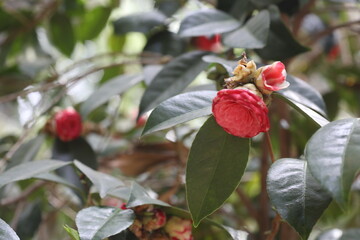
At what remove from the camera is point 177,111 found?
0.61 m

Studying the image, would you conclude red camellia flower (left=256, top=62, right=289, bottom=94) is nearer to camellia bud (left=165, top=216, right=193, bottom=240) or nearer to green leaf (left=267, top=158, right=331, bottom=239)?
green leaf (left=267, top=158, right=331, bottom=239)

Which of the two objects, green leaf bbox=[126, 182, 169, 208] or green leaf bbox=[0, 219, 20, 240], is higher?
green leaf bbox=[0, 219, 20, 240]

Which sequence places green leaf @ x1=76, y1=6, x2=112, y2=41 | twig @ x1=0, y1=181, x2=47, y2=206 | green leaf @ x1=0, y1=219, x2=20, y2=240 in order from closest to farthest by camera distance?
green leaf @ x1=0, y1=219, x2=20, y2=240, twig @ x1=0, y1=181, x2=47, y2=206, green leaf @ x1=76, y1=6, x2=112, y2=41

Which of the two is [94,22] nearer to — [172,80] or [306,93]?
[172,80]

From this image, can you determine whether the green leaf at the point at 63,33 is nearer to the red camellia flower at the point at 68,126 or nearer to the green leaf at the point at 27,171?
the red camellia flower at the point at 68,126

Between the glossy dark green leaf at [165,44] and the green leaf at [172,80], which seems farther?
the glossy dark green leaf at [165,44]

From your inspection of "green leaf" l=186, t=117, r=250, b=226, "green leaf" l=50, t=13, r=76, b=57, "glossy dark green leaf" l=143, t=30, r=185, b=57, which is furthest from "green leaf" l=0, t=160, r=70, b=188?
"green leaf" l=50, t=13, r=76, b=57

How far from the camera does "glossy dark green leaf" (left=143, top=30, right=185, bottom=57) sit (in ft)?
3.70

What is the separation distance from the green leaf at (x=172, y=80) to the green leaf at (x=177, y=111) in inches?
6.9

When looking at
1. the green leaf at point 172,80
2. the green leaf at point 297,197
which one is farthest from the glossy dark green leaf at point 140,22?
the green leaf at point 297,197

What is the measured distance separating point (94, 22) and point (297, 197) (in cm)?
96

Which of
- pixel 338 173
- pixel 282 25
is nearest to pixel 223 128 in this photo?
pixel 338 173

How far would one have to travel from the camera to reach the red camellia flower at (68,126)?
3.47ft

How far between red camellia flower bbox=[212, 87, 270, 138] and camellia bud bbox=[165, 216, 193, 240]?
18 cm
